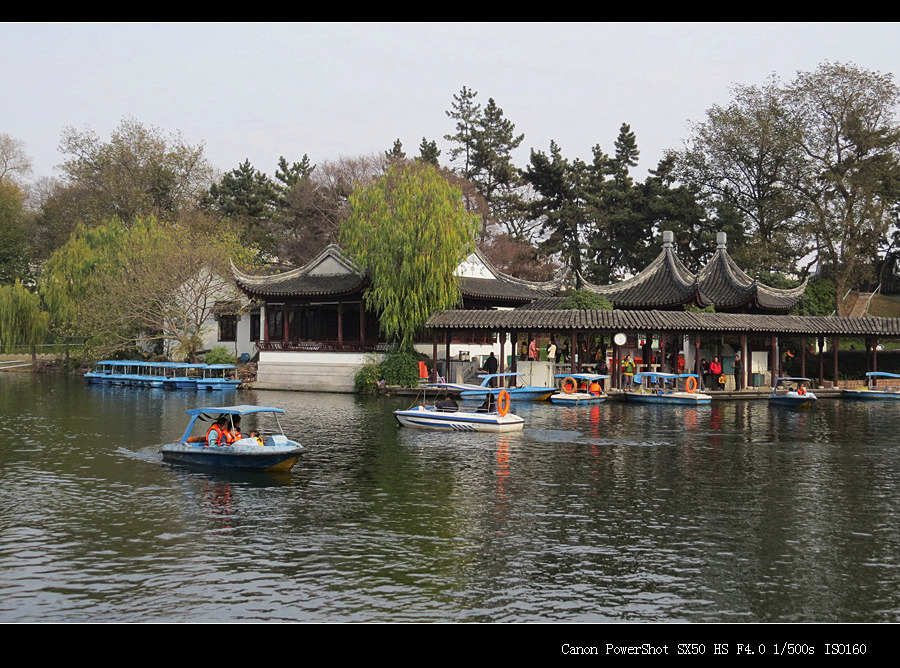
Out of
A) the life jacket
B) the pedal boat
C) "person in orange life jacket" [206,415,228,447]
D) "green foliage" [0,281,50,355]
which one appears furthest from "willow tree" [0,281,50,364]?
the life jacket

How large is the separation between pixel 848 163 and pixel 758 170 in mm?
6014

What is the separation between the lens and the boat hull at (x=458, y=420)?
24609 mm

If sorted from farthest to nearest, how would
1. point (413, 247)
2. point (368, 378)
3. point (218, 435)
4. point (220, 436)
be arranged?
point (368, 378)
point (413, 247)
point (218, 435)
point (220, 436)

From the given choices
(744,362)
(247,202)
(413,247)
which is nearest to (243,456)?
(413,247)

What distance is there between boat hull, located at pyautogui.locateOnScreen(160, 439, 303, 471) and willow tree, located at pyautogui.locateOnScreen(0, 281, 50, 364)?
143ft

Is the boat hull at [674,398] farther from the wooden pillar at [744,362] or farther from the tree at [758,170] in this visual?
the tree at [758,170]

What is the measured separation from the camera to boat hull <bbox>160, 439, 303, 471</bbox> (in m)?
17.8

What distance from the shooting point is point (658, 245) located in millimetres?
60438

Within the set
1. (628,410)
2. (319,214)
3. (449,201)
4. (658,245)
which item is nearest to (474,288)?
(449,201)

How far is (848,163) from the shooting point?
51.7m

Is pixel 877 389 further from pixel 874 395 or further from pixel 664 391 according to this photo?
pixel 664 391

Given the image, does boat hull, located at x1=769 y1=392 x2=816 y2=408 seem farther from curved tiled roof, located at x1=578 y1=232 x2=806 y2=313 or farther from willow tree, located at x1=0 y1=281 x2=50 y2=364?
willow tree, located at x1=0 y1=281 x2=50 y2=364

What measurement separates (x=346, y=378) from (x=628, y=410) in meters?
15.6
